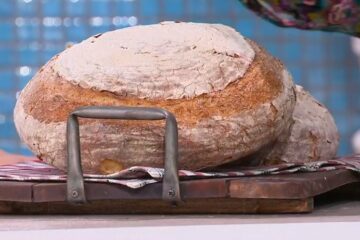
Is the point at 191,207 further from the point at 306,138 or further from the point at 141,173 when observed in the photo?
the point at 306,138

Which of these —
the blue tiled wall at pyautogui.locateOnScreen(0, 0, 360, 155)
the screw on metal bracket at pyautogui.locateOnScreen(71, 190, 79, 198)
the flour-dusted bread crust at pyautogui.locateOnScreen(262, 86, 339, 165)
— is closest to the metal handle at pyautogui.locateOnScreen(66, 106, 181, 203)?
the screw on metal bracket at pyautogui.locateOnScreen(71, 190, 79, 198)

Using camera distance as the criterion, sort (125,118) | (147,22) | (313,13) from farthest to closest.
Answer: (147,22)
(313,13)
(125,118)

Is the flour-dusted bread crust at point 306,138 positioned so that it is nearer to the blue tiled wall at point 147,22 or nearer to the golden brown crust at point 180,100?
the golden brown crust at point 180,100

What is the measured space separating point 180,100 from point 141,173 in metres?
0.07

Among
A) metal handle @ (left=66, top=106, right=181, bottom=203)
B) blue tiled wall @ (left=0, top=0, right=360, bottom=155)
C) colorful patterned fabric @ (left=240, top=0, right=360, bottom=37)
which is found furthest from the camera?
blue tiled wall @ (left=0, top=0, right=360, bottom=155)

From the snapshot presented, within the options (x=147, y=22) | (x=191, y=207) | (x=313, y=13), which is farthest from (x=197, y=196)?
(x=147, y=22)

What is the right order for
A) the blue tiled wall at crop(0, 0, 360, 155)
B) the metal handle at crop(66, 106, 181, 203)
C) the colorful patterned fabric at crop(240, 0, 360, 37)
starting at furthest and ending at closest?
the blue tiled wall at crop(0, 0, 360, 155), the colorful patterned fabric at crop(240, 0, 360, 37), the metal handle at crop(66, 106, 181, 203)

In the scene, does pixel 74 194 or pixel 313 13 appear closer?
pixel 74 194

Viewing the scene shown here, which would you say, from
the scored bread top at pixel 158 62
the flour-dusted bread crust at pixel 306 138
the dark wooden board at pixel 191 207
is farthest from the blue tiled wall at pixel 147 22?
the dark wooden board at pixel 191 207

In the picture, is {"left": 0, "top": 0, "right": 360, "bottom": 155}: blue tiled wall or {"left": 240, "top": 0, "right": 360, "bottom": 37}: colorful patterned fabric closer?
{"left": 240, "top": 0, "right": 360, "bottom": 37}: colorful patterned fabric

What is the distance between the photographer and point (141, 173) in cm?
60

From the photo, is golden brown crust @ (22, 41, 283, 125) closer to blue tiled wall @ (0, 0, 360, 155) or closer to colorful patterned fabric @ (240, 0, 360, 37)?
colorful patterned fabric @ (240, 0, 360, 37)

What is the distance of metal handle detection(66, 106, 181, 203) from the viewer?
22.3 inches

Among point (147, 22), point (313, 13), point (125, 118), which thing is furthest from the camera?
point (147, 22)
